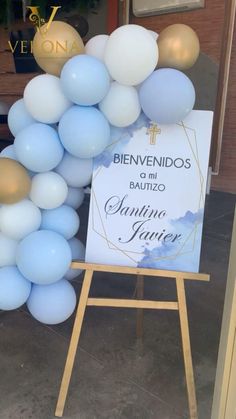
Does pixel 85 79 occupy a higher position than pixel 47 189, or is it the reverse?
pixel 85 79

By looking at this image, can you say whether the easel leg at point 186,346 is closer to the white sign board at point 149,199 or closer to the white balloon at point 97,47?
the white sign board at point 149,199

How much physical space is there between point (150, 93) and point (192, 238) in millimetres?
555

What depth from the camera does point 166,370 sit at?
1.80 meters

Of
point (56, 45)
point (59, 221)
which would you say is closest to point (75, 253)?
point (59, 221)

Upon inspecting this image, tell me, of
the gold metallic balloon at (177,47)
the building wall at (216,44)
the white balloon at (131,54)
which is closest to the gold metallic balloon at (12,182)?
the white balloon at (131,54)

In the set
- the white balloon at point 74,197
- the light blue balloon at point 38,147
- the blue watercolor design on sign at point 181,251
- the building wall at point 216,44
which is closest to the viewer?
the light blue balloon at point 38,147

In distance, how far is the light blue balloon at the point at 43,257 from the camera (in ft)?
4.54

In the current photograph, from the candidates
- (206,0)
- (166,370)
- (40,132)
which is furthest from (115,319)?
(206,0)

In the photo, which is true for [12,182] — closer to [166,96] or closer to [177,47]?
[166,96]

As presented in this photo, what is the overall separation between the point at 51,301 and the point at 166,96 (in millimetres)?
872

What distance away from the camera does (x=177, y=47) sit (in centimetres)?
132

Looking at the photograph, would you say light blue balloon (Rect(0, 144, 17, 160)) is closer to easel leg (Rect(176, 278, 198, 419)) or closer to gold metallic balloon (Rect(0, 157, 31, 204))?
gold metallic balloon (Rect(0, 157, 31, 204))

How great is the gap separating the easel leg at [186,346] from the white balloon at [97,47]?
0.87 metres

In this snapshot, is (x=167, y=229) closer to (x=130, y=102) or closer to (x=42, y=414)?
(x=130, y=102)
